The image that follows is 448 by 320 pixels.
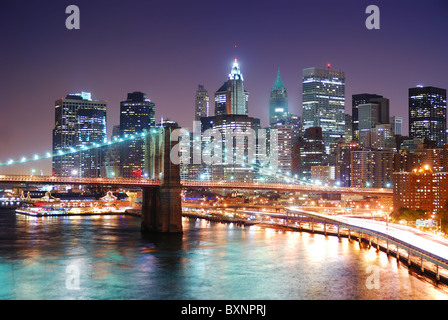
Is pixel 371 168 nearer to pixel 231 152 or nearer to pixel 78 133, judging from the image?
pixel 231 152

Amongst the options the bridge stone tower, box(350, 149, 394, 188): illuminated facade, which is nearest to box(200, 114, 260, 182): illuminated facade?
box(350, 149, 394, 188): illuminated facade

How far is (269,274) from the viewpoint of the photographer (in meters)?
30.9

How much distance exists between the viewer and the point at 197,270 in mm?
31766

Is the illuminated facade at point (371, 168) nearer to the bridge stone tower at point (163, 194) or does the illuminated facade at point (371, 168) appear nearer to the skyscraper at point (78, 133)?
the skyscraper at point (78, 133)

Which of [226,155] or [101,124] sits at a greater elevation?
[101,124]

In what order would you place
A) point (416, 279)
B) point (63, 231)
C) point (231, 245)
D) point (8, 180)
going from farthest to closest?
point (63, 231) → point (8, 180) → point (231, 245) → point (416, 279)

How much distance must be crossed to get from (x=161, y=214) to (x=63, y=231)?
11.7 m

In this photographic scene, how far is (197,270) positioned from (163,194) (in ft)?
55.7

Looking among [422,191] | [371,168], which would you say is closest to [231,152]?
[371,168]

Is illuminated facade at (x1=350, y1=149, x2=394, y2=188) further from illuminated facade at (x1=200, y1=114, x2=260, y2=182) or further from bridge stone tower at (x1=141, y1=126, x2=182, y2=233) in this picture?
bridge stone tower at (x1=141, y1=126, x2=182, y2=233)

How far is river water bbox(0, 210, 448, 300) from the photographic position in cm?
2641

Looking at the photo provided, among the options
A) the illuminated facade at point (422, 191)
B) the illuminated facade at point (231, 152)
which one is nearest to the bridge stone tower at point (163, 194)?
A: the illuminated facade at point (422, 191)
